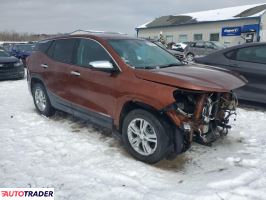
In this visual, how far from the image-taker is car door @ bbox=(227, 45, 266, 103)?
23.1 ft

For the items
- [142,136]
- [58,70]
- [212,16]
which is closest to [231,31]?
[212,16]

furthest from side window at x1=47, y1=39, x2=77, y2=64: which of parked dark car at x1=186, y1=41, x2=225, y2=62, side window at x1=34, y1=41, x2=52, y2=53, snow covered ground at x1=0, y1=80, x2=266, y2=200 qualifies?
parked dark car at x1=186, y1=41, x2=225, y2=62

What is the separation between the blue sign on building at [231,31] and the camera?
36.2 metres

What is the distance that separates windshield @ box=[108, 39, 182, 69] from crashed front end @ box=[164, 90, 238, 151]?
81cm

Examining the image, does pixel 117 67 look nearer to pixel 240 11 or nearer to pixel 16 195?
pixel 16 195

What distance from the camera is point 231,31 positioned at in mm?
37250

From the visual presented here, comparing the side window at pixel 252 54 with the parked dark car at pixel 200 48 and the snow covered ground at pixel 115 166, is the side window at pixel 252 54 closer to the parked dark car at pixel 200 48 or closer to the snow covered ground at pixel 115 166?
the snow covered ground at pixel 115 166

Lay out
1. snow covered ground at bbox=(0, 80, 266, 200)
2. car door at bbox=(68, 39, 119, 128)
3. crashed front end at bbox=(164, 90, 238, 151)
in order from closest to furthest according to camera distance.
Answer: snow covered ground at bbox=(0, 80, 266, 200) → crashed front end at bbox=(164, 90, 238, 151) → car door at bbox=(68, 39, 119, 128)

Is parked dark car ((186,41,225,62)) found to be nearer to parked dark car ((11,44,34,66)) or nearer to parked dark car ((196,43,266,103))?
parked dark car ((11,44,34,66))

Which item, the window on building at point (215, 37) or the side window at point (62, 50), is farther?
the window on building at point (215, 37)

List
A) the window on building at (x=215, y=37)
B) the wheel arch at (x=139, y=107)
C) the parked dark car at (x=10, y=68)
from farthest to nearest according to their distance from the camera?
the window on building at (x=215, y=37), the parked dark car at (x=10, y=68), the wheel arch at (x=139, y=107)

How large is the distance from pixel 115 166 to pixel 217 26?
37.9 meters

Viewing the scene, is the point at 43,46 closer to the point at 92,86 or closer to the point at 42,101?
the point at 42,101

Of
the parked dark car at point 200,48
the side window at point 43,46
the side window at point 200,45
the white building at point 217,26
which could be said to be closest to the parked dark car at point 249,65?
the side window at point 43,46
